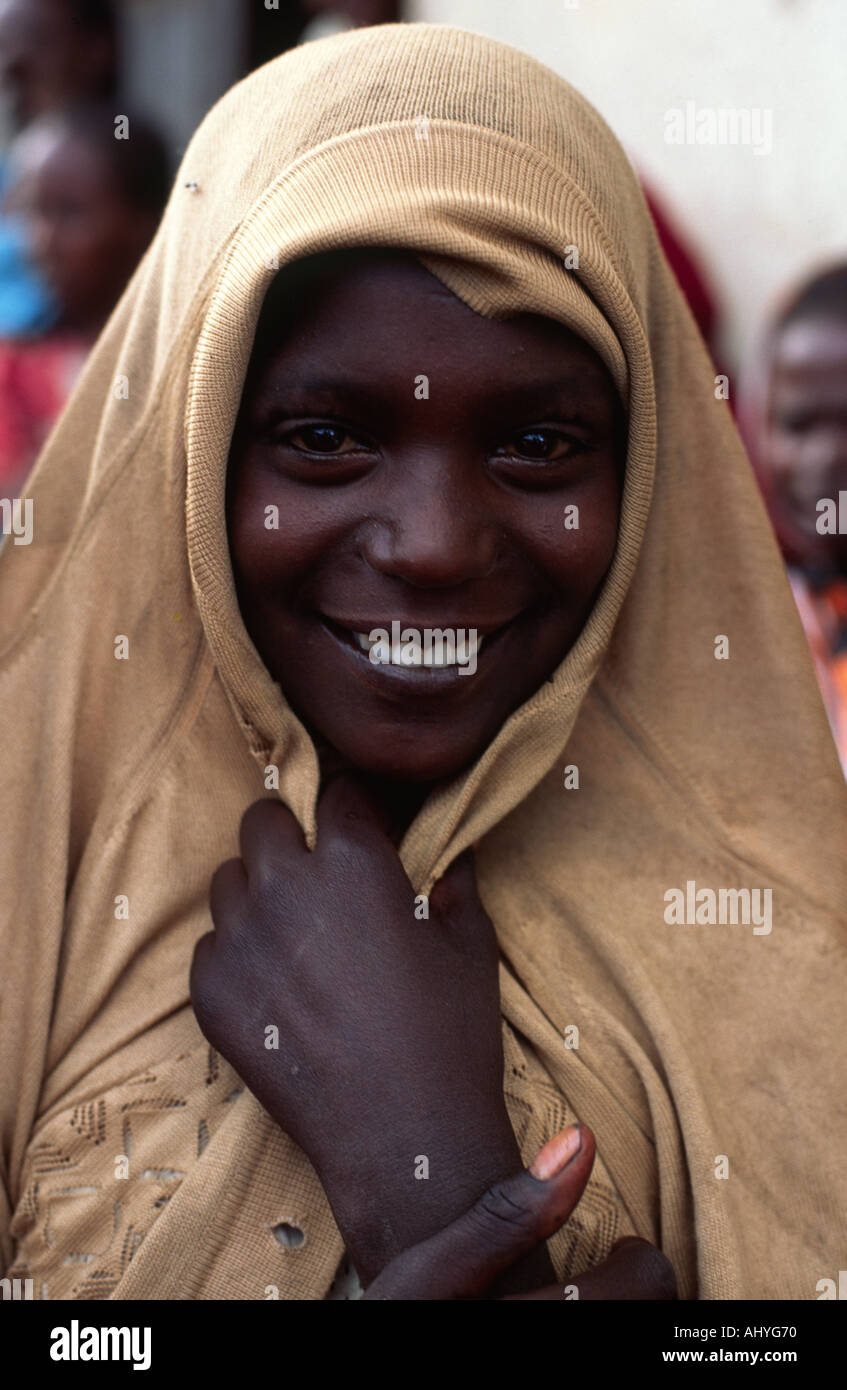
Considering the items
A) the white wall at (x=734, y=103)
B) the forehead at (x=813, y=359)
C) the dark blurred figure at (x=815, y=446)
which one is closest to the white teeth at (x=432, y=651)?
the dark blurred figure at (x=815, y=446)

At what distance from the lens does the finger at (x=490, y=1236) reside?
1.22 meters

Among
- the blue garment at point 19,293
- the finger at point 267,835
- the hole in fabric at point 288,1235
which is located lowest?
the hole in fabric at point 288,1235

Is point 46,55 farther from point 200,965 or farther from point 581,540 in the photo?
point 200,965

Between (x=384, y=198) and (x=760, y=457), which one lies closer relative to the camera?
(x=384, y=198)

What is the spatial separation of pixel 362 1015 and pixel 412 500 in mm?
508

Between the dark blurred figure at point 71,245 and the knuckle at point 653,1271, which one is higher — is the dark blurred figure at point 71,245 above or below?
above

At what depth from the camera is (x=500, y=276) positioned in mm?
1354

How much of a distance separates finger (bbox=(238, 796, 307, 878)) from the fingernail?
16.0 inches

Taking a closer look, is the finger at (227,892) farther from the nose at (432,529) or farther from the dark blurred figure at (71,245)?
the dark blurred figure at (71,245)

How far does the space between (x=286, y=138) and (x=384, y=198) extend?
18cm

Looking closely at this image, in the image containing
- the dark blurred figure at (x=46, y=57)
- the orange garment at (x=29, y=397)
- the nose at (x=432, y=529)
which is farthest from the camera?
the dark blurred figure at (x=46, y=57)
